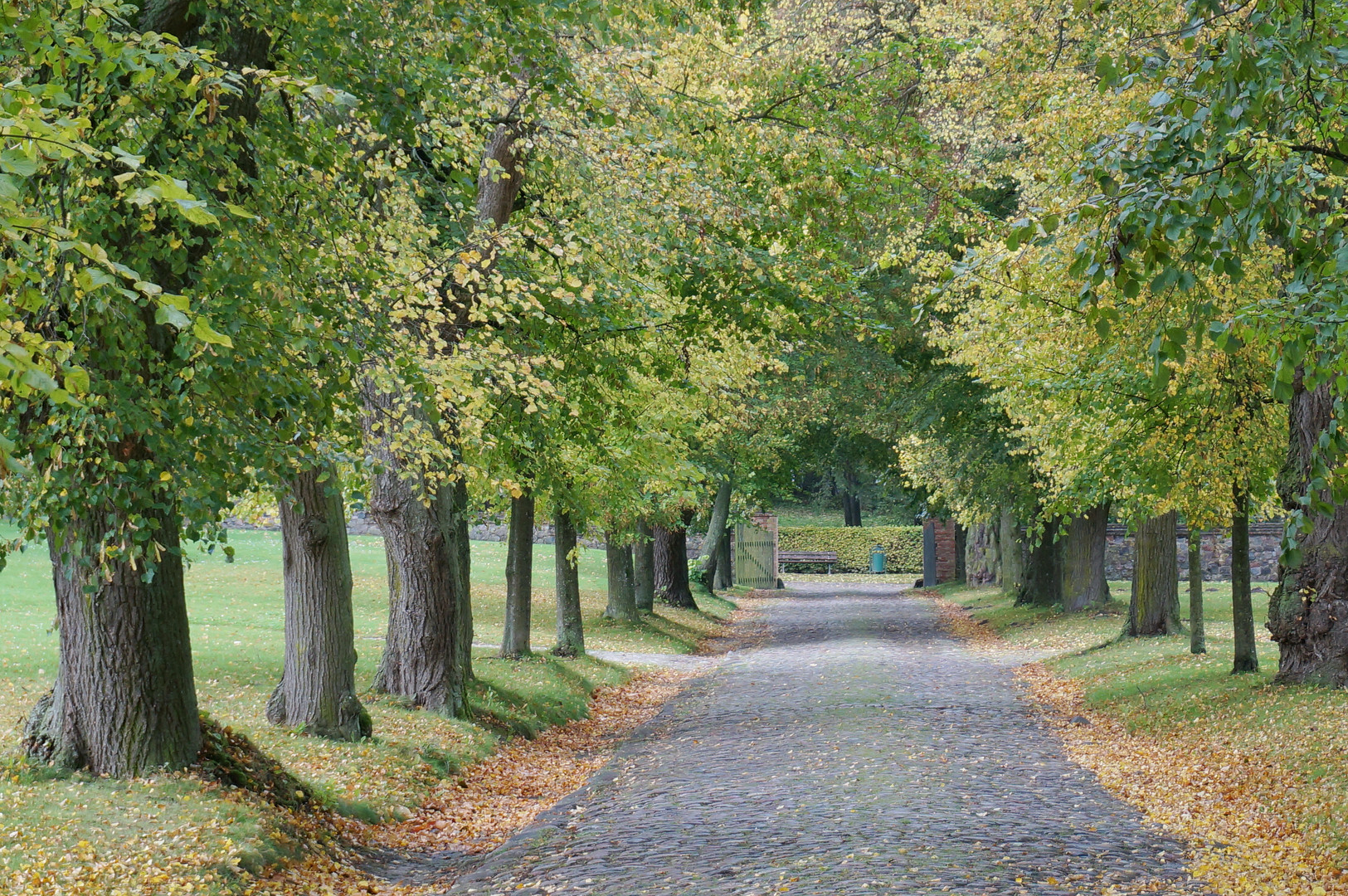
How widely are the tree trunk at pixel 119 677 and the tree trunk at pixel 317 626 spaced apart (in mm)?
2986

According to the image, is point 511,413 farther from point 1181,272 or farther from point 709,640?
point 709,640

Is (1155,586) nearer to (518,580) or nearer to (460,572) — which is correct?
(518,580)

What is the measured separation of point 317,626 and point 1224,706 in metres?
9.17

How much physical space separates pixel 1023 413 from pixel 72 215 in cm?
1467

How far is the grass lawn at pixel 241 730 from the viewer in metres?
7.17

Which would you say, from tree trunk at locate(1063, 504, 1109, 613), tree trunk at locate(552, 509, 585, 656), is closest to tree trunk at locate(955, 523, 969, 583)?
tree trunk at locate(1063, 504, 1109, 613)

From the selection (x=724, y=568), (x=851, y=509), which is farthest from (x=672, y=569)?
(x=851, y=509)

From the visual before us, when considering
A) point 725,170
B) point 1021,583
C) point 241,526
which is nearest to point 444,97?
point 725,170

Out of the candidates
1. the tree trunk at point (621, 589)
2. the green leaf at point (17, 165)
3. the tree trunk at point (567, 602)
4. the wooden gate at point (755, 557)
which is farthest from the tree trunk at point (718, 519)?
the green leaf at point (17, 165)

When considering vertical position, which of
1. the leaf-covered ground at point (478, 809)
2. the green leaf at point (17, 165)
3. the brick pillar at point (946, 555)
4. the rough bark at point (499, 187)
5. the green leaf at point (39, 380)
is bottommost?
the brick pillar at point (946, 555)

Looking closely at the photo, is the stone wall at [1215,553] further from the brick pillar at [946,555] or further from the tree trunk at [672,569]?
the tree trunk at [672,569]

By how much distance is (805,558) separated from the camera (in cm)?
6481

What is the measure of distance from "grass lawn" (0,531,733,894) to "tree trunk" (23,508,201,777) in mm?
210

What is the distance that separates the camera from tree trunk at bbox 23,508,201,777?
8219mm
